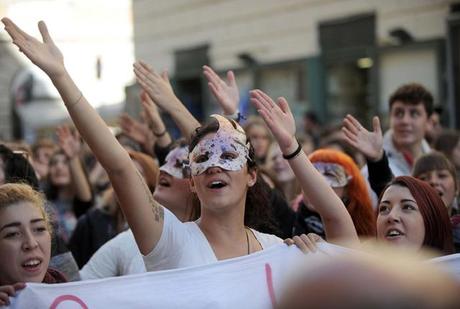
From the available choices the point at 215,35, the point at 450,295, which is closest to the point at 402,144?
the point at 450,295

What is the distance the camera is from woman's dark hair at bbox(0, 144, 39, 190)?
459 cm

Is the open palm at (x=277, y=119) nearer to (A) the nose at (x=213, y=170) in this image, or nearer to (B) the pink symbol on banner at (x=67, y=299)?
(A) the nose at (x=213, y=170)

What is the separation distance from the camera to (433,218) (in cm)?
390

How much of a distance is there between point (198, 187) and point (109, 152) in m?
0.44

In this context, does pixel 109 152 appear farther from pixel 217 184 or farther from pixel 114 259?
pixel 114 259

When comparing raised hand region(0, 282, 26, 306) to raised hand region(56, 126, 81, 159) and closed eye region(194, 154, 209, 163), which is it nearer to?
closed eye region(194, 154, 209, 163)

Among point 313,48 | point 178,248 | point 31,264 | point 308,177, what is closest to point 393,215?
point 308,177

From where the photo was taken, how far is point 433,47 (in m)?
12.8

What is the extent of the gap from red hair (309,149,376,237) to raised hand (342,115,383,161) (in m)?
0.11

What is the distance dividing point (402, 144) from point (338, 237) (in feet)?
8.21

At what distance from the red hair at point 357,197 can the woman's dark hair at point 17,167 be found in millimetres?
1471

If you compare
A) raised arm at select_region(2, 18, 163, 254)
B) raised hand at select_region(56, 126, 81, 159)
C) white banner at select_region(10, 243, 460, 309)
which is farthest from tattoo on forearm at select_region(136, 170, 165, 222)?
raised hand at select_region(56, 126, 81, 159)

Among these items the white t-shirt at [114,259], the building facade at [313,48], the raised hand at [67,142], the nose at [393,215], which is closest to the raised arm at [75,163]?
the raised hand at [67,142]

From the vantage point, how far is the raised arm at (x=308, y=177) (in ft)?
11.6
